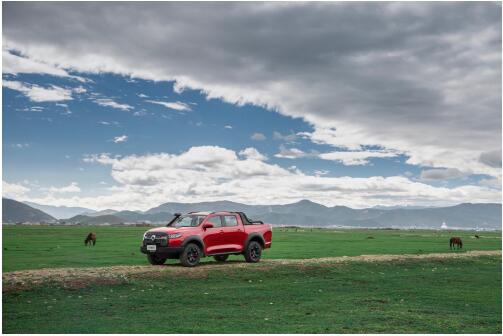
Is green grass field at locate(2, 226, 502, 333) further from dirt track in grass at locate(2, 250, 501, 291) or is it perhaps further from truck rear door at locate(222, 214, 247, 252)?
truck rear door at locate(222, 214, 247, 252)

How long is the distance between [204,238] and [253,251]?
11.5ft

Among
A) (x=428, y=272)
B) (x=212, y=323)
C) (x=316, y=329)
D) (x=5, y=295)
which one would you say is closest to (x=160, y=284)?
(x=5, y=295)

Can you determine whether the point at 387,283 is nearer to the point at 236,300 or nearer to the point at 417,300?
the point at 417,300

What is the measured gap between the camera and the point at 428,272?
102ft

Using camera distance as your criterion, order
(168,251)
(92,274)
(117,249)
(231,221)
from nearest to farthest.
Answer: (92,274), (168,251), (231,221), (117,249)

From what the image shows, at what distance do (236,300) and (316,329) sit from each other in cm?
517

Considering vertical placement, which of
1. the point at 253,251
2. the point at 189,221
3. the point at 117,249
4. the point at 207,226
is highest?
the point at 189,221

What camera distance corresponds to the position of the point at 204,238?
26625 millimetres

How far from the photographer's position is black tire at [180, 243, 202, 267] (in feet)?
84.7

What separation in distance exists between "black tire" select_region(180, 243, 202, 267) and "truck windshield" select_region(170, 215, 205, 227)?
130 centimetres

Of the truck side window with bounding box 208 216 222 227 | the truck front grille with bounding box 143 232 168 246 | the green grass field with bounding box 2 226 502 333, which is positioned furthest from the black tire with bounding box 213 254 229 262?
the truck front grille with bounding box 143 232 168 246

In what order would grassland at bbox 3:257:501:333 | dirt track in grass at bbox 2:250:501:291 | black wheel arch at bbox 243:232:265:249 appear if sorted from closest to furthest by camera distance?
grassland at bbox 3:257:501:333 < dirt track in grass at bbox 2:250:501:291 < black wheel arch at bbox 243:232:265:249

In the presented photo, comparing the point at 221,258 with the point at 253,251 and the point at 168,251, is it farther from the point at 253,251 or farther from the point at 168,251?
the point at 168,251

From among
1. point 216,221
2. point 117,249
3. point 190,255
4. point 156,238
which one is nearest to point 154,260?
point 156,238
